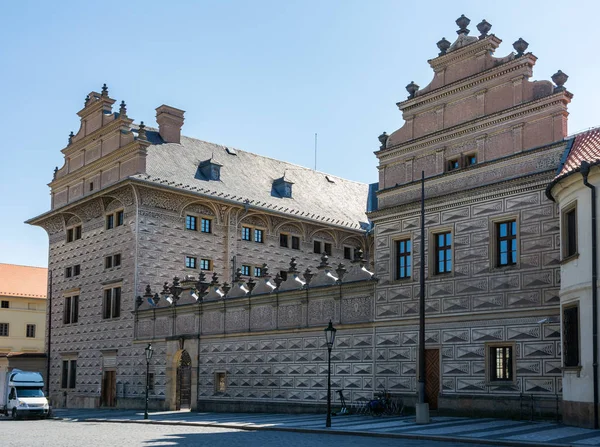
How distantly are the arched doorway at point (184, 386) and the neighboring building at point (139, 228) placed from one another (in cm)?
83

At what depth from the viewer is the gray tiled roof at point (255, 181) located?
3812 centimetres

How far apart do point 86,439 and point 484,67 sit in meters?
15.5

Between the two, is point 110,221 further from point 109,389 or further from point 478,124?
point 478,124

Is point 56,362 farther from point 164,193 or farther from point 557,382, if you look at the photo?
point 557,382

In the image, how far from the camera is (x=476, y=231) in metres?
23.0

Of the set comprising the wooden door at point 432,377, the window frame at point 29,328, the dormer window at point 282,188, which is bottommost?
the wooden door at point 432,377

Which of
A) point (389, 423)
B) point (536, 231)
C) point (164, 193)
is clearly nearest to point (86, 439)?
point (389, 423)

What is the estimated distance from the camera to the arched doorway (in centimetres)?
3364

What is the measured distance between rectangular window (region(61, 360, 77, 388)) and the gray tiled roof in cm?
1134

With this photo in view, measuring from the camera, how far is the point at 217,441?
16.7 m

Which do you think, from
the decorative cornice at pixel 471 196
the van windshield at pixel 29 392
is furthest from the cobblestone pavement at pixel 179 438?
the van windshield at pixel 29 392

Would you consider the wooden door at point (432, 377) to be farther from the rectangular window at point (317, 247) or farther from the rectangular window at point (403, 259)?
the rectangular window at point (317, 247)

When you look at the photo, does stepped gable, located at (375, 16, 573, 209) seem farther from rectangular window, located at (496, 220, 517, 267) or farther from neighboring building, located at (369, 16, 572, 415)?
rectangular window, located at (496, 220, 517, 267)

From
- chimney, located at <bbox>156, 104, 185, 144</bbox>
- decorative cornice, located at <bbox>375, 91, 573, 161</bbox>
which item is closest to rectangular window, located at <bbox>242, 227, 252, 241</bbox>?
chimney, located at <bbox>156, 104, 185, 144</bbox>
